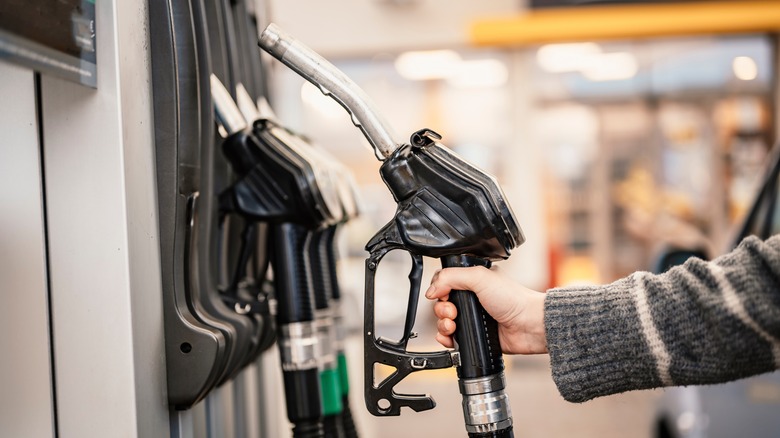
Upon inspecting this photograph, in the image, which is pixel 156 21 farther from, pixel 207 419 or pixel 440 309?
pixel 207 419

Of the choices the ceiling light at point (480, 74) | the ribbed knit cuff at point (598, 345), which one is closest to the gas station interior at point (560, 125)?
the ceiling light at point (480, 74)

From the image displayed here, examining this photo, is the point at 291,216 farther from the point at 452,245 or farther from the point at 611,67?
the point at 611,67

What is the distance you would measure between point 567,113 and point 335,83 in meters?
7.12

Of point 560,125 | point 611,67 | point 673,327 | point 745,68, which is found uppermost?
point 611,67

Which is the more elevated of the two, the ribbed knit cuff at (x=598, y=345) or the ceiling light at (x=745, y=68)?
the ceiling light at (x=745, y=68)

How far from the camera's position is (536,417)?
593cm

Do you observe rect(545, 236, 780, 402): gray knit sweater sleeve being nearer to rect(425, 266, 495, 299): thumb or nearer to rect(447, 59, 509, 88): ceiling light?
rect(425, 266, 495, 299): thumb

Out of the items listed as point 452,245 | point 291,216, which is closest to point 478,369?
point 452,245

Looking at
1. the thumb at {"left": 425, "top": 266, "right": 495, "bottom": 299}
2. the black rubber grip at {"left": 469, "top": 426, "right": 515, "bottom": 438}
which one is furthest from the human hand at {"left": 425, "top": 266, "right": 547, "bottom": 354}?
the black rubber grip at {"left": 469, "top": 426, "right": 515, "bottom": 438}

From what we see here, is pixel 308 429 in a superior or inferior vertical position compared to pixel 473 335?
inferior

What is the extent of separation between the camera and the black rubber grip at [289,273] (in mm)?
1435

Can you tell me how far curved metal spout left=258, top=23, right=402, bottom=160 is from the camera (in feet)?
3.91

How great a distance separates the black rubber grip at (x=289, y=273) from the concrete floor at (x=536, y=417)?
3.10 metres

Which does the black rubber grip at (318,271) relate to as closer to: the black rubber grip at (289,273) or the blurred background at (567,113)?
the black rubber grip at (289,273)
